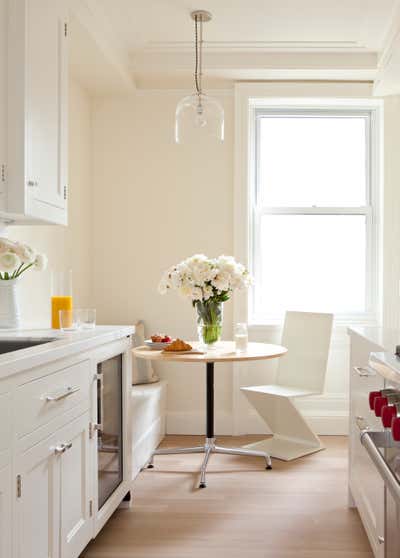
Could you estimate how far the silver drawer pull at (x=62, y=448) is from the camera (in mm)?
1995

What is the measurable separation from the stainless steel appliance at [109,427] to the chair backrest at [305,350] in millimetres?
1651

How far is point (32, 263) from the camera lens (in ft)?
9.21

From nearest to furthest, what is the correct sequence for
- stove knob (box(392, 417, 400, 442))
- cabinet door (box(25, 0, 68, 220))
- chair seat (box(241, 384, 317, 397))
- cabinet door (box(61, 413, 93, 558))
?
stove knob (box(392, 417, 400, 442)) < cabinet door (box(61, 413, 93, 558)) < cabinet door (box(25, 0, 68, 220)) < chair seat (box(241, 384, 317, 397))

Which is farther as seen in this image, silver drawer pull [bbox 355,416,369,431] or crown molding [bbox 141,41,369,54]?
crown molding [bbox 141,41,369,54]

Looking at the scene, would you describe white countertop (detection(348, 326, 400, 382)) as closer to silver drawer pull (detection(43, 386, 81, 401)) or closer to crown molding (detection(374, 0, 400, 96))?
silver drawer pull (detection(43, 386, 81, 401))

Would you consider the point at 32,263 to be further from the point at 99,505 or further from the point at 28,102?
the point at 99,505

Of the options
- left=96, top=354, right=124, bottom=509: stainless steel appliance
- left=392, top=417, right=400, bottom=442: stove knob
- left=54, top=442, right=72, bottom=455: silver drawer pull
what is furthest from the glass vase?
left=392, top=417, right=400, bottom=442: stove knob

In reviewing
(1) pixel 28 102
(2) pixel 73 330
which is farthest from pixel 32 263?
(1) pixel 28 102

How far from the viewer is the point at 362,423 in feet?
8.07

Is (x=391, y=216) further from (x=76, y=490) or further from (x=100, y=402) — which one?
(x=76, y=490)

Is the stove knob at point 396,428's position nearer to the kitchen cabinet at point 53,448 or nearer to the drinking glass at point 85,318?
the kitchen cabinet at point 53,448

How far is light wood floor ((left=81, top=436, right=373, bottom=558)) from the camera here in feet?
8.38

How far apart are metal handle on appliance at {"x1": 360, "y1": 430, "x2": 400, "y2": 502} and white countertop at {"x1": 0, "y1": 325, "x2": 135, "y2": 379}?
3.12 ft

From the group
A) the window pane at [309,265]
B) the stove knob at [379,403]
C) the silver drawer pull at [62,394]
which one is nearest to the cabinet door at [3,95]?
the silver drawer pull at [62,394]
